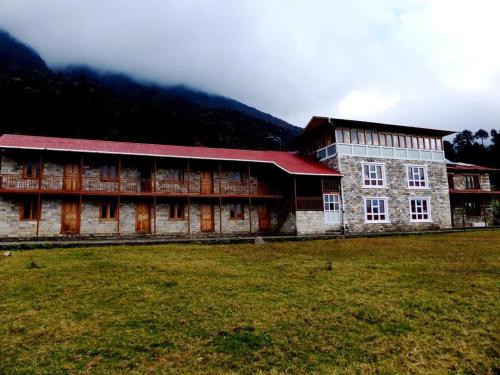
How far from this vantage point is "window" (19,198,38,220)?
20328mm

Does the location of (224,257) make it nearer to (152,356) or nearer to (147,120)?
(152,356)

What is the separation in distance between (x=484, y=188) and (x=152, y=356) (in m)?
37.9

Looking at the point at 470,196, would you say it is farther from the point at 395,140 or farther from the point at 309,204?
the point at 309,204

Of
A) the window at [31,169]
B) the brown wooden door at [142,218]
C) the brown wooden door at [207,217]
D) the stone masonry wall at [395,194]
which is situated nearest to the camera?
the window at [31,169]

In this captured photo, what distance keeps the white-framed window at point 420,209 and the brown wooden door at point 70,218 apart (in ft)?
77.9

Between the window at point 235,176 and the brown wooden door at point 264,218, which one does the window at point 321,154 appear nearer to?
the brown wooden door at point 264,218

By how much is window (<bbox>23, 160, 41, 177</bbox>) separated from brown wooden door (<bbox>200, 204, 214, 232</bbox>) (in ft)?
32.1

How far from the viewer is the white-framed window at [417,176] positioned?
2945cm

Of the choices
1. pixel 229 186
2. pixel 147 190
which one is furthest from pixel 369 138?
pixel 147 190

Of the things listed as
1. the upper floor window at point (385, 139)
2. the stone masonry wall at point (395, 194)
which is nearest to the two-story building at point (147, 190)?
the stone masonry wall at point (395, 194)

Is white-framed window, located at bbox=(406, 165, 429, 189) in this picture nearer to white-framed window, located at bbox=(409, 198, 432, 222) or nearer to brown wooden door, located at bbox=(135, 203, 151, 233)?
white-framed window, located at bbox=(409, 198, 432, 222)

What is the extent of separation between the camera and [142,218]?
23031 millimetres

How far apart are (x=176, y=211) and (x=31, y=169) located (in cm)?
852

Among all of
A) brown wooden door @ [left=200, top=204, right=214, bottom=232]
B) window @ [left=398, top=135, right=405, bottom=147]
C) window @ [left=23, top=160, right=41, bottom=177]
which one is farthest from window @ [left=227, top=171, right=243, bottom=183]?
window @ [left=398, top=135, right=405, bottom=147]
